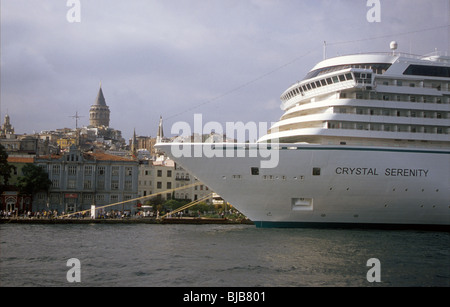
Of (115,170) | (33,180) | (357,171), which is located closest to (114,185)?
(115,170)

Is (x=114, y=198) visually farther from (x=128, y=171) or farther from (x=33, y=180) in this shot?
(x=33, y=180)

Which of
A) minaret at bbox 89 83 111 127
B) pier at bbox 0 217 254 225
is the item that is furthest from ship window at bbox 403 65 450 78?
minaret at bbox 89 83 111 127

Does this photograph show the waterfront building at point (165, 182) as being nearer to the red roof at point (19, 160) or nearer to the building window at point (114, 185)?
the building window at point (114, 185)

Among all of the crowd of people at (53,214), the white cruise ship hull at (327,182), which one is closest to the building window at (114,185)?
the crowd of people at (53,214)

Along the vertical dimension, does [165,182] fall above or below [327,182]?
below

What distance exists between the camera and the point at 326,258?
2083 centimetres

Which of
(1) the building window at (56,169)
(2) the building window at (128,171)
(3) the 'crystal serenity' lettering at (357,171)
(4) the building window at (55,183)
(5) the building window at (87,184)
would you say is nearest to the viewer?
(3) the 'crystal serenity' lettering at (357,171)

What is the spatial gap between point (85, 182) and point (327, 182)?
1459 inches

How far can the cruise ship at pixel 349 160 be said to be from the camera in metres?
29.4

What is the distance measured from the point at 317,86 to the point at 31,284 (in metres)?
23.0

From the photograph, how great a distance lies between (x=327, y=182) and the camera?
2933cm

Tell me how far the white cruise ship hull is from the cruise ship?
0.19ft

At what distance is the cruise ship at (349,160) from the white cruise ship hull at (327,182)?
59 millimetres

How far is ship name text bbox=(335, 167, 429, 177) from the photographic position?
29.3 m
